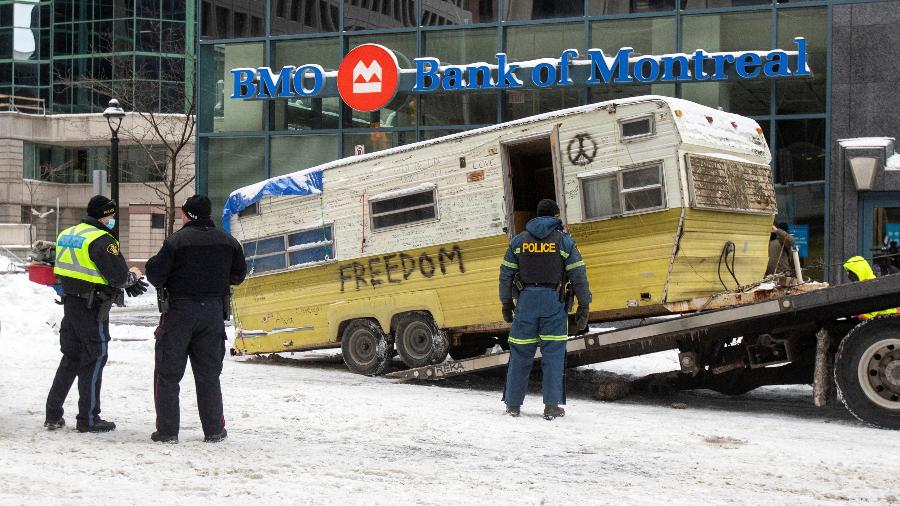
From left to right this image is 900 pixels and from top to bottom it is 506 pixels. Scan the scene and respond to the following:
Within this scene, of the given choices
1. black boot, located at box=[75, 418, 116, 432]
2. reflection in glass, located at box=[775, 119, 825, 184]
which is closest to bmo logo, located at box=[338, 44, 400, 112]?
reflection in glass, located at box=[775, 119, 825, 184]

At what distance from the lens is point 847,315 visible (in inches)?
389

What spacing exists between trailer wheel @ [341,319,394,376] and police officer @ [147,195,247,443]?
5304 millimetres

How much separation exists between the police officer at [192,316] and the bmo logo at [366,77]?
50.9 feet

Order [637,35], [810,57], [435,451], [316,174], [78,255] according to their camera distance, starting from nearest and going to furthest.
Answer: [435,451]
[78,255]
[316,174]
[810,57]
[637,35]

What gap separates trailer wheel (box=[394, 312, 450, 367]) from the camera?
12867 millimetres

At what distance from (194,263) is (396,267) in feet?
17.2

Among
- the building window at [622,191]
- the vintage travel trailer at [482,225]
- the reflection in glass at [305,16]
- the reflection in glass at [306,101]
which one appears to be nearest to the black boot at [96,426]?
the vintage travel trailer at [482,225]

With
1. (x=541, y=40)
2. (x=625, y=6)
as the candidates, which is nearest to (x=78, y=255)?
(x=541, y=40)

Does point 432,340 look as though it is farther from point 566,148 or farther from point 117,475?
point 117,475

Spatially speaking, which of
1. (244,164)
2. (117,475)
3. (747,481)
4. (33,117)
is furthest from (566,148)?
(33,117)

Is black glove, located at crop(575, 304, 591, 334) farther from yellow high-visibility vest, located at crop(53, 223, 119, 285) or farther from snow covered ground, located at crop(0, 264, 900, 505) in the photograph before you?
yellow high-visibility vest, located at crop(53, 223, 119, 285)

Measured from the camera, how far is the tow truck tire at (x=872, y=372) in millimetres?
9227

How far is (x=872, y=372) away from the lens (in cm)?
934

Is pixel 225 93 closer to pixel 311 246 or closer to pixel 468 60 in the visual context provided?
pixel 468 60
